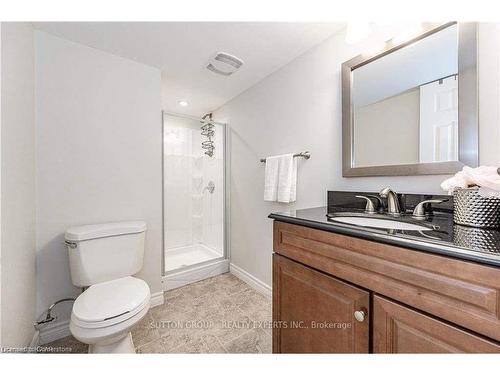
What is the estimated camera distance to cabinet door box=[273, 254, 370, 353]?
0.73m

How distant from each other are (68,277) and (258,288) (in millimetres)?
1497

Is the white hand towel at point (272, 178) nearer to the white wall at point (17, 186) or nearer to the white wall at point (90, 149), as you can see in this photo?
the white wall at point (90, 149)

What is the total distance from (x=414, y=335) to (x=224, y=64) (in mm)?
1954

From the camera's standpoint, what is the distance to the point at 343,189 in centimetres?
134

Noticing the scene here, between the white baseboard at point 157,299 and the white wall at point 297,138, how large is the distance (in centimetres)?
82

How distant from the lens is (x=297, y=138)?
1644 mm

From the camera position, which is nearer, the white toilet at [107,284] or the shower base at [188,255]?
the white toilet at [107,284]

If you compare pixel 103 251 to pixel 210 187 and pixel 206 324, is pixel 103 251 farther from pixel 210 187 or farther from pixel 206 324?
pixel 210 187

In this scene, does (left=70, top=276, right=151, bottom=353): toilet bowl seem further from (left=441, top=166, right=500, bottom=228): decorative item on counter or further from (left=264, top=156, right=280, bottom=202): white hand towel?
(left=441, top=166, right=500, bottom=228): decorative item on counter

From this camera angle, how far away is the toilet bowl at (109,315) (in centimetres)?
96

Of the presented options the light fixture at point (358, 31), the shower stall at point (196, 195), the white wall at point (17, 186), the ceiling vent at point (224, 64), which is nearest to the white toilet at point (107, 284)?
the white wall at point (17, 186)

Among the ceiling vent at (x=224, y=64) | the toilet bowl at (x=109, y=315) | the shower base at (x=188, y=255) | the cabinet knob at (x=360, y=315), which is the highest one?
the ceiling vent at (x=224, y=64)
